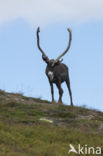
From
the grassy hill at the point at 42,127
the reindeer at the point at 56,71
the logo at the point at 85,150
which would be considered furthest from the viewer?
the reindeer at the point at 56,71

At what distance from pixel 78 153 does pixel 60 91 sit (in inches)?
468

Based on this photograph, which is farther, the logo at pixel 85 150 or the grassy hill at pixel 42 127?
the logo at pixel 85 150

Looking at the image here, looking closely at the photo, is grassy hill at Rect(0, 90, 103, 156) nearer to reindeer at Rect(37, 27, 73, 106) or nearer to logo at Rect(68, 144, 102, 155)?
logo at Rect(68, 144, 102, 155)

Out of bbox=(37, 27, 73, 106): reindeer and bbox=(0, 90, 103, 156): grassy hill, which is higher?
bbox=(37, 27, 73, 106): reindeer

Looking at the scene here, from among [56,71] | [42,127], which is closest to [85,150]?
[42,127]

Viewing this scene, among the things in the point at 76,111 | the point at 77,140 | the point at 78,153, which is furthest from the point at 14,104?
the point at 78,153

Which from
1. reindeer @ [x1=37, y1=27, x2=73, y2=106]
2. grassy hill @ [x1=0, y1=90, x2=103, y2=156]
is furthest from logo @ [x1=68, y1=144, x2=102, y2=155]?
reindeer @ [x1=37, y1=27, x2=73, y2=106]

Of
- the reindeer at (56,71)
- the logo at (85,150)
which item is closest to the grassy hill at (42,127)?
the logo at (85,150)

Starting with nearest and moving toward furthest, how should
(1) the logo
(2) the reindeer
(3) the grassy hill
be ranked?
(3) the grassy hill
(1) the logo
(2) the reindeer

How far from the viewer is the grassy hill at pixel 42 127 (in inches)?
563

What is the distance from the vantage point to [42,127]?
17.5 m

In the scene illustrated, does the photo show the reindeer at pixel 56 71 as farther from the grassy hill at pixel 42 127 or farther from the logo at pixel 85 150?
the logo at pixel 85 150

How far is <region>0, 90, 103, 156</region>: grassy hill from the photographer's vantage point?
1430 centimetres

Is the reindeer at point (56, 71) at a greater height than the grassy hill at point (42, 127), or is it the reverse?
the reindeer at point (56, 71)
